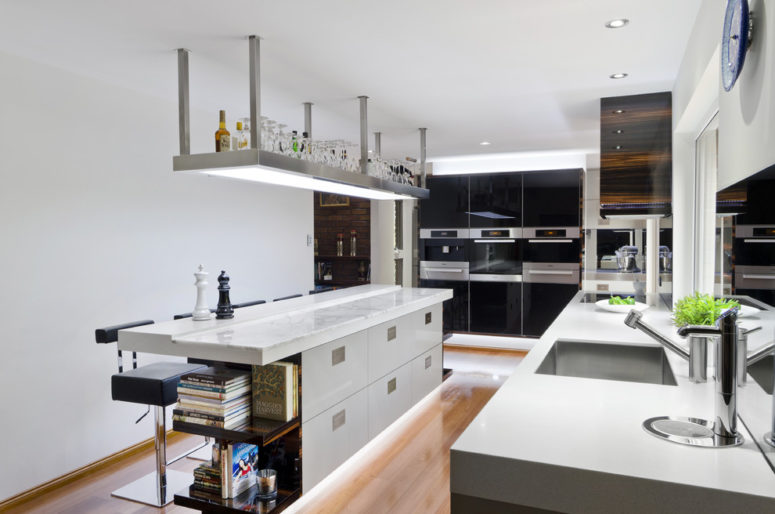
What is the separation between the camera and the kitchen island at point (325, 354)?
2.41 meters

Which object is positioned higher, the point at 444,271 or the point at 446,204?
the point at 446,204

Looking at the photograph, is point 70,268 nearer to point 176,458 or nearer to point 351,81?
point 176,458

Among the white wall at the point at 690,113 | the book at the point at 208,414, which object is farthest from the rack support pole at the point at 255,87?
the white wall at the point at 690,113

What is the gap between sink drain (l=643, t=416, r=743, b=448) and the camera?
48.9 inches

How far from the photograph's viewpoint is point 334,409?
288cm

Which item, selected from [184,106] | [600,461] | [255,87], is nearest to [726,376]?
[600,461]

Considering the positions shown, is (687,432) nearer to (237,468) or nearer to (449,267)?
(237,468)

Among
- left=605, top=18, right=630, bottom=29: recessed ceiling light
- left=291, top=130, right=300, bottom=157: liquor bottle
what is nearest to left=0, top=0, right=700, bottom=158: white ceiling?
left=605, top=18, right=630, bottom=29: recessed ceiling light

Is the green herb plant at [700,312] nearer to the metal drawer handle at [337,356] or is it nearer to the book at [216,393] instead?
the metal drawer handle at [337,356]

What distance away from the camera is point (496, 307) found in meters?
6.55

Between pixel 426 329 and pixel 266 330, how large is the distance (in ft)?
6.35

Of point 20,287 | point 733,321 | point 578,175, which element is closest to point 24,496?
point 20,287

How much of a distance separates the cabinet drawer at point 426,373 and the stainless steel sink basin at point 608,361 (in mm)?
1822

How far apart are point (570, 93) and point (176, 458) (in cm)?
357
